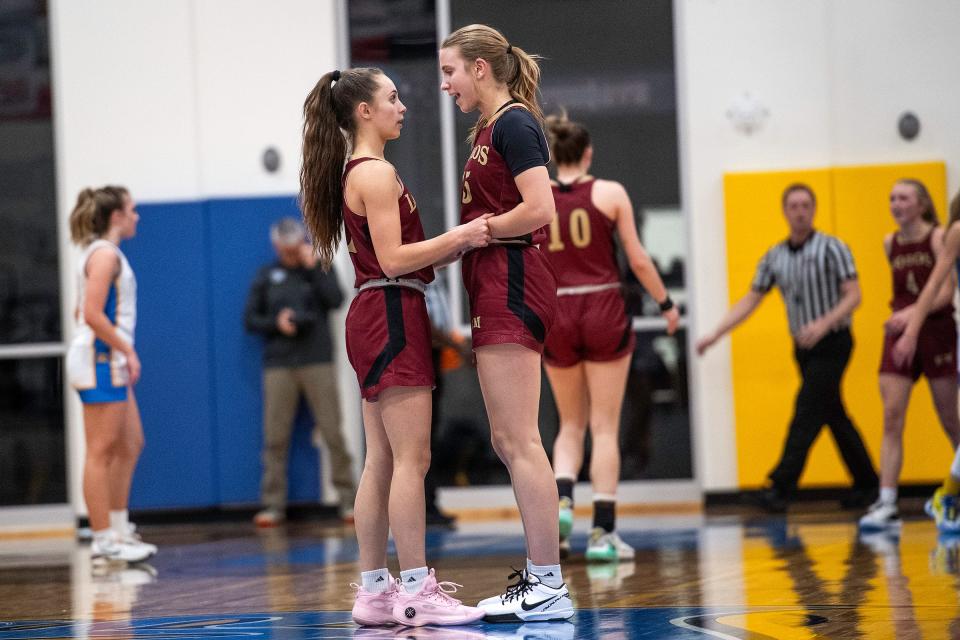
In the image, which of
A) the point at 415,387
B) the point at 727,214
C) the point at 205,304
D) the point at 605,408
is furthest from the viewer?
the point at 205,304

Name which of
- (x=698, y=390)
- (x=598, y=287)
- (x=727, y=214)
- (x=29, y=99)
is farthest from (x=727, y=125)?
(x=29, y=99)

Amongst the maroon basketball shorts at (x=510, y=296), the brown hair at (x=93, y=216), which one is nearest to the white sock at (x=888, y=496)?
the maroon basketball shorts at (x=510, y=296)

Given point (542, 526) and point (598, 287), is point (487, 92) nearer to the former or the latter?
point (542, 526)

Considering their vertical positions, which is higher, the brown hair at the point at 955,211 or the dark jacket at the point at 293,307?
the brown hair at the point at 955,211

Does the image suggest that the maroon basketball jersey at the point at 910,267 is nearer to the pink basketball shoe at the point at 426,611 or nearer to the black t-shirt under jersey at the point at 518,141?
the black t-shirt under jersey at the point at 518,141

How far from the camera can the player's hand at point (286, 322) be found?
347 inches

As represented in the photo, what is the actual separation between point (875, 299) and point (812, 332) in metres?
1.11

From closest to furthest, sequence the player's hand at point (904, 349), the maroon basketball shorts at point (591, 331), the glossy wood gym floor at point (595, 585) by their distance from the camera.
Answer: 1. the glossy wood gym floor at point (595, 585)
2. the maroon basketball shorts at point (591, 331)
3. the player's hand at point (904, 349)

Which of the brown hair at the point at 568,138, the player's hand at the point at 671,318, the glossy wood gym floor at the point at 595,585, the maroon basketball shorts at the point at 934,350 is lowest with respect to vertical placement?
the glossy wood gym floor at the point at 595,585

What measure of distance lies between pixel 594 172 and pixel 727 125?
95 centimetres

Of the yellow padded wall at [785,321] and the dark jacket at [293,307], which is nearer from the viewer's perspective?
the yellow padded wall at [785,321]

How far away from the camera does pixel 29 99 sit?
9.45 meters

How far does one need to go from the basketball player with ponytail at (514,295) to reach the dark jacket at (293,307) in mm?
4990

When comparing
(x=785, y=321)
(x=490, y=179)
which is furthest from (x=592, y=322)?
(x=785, y=321)
